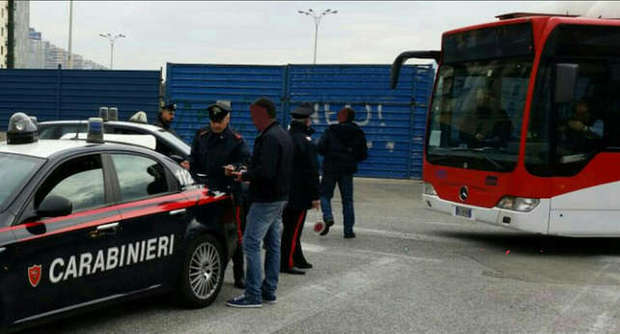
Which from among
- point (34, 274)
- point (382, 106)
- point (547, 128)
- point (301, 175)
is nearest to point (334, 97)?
point (382, 106)

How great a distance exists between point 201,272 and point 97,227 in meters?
1.28

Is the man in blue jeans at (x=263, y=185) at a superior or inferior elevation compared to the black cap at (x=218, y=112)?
inferior

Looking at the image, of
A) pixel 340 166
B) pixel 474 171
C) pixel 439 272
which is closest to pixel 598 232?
pixel 474 171

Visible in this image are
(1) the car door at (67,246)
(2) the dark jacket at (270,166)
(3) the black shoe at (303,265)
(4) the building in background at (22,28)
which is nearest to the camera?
(1) the car door at (67,246)

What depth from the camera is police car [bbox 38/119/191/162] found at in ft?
31.4

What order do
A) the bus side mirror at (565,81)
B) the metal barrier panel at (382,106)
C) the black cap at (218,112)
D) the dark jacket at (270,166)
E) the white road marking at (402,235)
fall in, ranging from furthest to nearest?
the metal barrier panel at (382,106) < the white road marking at (402,235) < the bus side mirror at (565,81) < the black cap at (218,112) < the dark jacket at (270,166)

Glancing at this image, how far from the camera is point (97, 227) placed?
5.23m

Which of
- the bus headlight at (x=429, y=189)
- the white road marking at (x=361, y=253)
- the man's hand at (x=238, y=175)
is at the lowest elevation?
the white road marking at (x=361, y=253)

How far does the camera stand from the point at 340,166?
10438 millimetres

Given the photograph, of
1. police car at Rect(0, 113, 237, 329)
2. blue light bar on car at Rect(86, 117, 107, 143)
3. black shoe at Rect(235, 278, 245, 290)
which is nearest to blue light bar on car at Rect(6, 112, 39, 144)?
police car at Rect(0, 113, 237, 329)

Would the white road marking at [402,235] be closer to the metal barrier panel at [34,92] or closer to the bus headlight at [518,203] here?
the bus headlight at [518,203]

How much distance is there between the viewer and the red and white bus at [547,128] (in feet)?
30.0

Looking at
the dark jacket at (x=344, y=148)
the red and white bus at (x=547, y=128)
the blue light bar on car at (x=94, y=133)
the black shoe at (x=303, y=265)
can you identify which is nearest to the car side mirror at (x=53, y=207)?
the blue light bar on car at (x=94, y=133)

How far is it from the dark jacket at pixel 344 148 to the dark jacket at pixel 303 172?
8.58 feet
